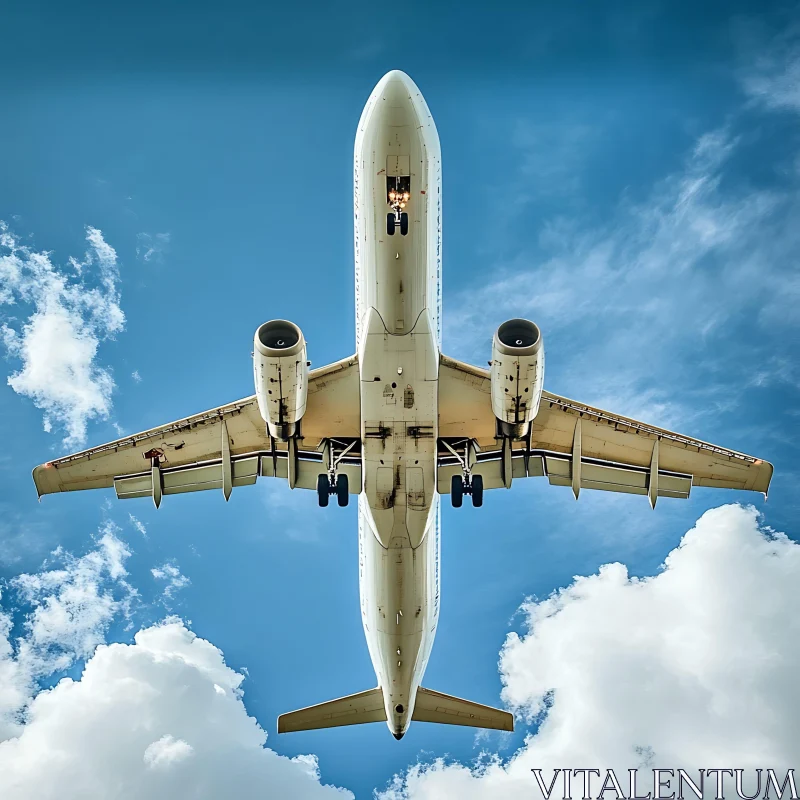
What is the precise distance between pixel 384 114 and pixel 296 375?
6880 millimetres

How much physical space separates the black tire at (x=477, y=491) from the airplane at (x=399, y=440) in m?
0.04

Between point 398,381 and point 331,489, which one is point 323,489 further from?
point 398,381

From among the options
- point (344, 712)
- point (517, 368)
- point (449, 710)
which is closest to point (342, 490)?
point (517, 368)

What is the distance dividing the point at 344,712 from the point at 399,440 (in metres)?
11.3

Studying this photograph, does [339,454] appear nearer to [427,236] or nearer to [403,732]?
[427,236]

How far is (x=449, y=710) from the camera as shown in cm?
3075

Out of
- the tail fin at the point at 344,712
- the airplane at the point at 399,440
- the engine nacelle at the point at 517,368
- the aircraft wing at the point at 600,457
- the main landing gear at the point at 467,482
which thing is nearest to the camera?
the airplane at the point at 399,440

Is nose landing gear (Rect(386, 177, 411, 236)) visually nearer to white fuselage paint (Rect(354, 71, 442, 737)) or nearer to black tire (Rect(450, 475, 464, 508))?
white fuselage paint (Rect(354, 71, 442, 737))

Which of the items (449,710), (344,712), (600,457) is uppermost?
(600,457)

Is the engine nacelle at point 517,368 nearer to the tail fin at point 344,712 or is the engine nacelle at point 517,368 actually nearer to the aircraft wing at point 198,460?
the aircraft wing at point 198,460

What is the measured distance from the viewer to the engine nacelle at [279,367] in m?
22.8

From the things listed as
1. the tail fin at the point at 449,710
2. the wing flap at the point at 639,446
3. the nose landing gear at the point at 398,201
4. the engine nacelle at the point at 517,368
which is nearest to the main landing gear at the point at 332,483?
the engine nacelle at the point at 517,368

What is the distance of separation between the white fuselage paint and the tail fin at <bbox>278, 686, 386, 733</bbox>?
1.99 meters

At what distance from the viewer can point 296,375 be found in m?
23.2
